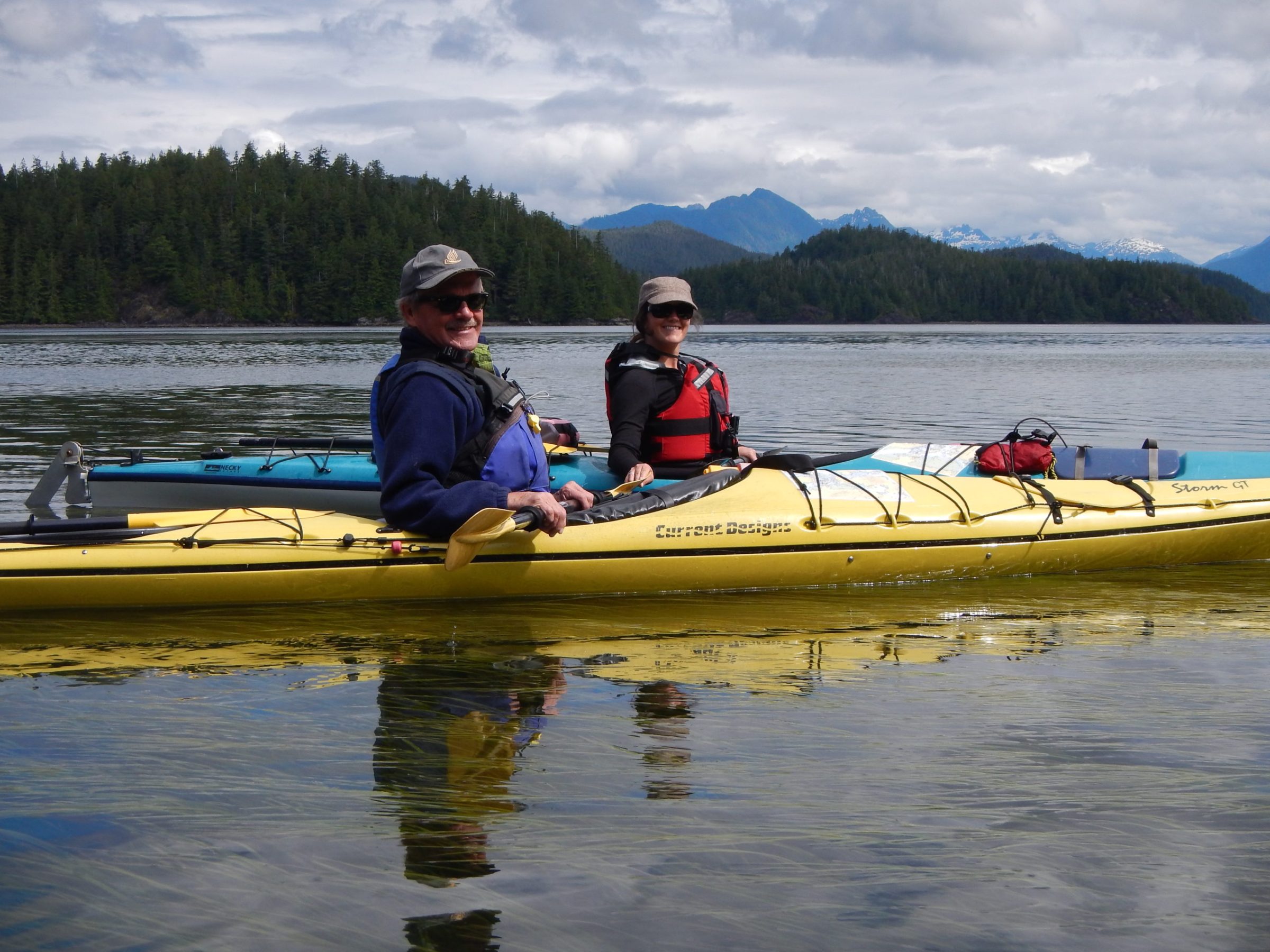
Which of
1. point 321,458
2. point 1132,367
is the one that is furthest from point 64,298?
point 321,458

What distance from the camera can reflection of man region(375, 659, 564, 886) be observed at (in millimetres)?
3467

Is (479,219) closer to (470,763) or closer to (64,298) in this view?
(64,298)

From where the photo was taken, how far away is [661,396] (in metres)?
7.41

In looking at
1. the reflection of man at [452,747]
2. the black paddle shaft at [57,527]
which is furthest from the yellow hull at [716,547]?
the reflection of man at [452,747]

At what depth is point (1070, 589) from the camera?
734 centimetres

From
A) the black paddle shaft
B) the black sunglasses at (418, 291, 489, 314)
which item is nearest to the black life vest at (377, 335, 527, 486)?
the black sunglasses at (418, 291, 489, 314)

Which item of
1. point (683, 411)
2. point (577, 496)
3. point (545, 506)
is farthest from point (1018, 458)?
point (545, 506)

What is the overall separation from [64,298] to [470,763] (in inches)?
4903

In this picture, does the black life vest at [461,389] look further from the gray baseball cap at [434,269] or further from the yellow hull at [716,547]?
the yellow hull at [716,547]

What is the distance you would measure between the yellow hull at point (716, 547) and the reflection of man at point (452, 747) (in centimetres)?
98

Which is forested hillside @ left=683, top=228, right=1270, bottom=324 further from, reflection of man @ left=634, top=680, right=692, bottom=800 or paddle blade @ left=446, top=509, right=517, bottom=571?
reflection of man @ left=634, top=680, right=692, bottom=800

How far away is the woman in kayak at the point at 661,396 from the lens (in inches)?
285

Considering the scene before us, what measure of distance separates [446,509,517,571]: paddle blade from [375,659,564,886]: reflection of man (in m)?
0.53

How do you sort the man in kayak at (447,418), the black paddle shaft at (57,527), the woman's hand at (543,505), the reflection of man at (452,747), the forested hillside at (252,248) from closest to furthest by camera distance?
the reflection of man at (452,747) < the man in kayak at (447,418) < the woman's hand at (543,505) < the black paddle shaft at (57,527) < the forested hillside at (252,248)
